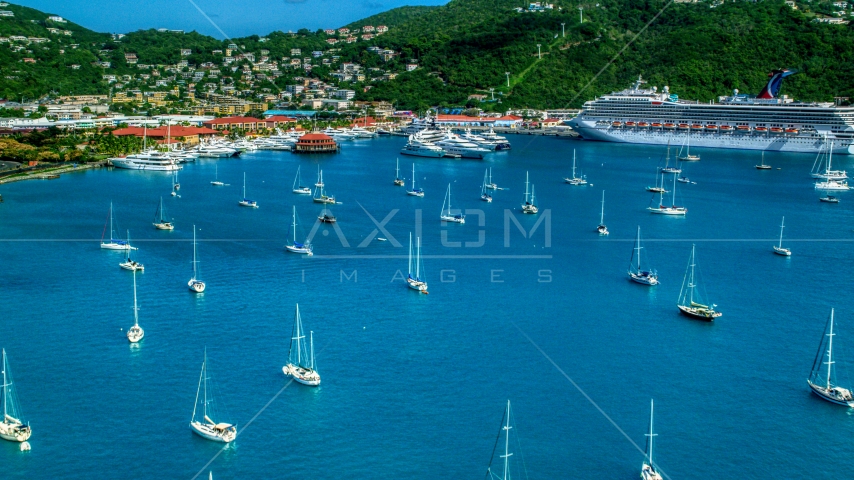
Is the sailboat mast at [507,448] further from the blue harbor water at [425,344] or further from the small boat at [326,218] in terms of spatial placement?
the small boat at [326,218]

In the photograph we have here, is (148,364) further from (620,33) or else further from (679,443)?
(620,33)

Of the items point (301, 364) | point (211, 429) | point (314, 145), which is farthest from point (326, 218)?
point (314, 145)

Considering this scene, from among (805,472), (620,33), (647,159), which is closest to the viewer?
(805,472)

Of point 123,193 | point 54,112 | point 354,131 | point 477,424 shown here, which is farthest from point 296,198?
point 54,112

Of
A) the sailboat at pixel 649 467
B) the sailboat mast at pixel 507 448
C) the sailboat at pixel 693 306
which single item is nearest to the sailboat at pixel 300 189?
the sailboat at pixel 693 306

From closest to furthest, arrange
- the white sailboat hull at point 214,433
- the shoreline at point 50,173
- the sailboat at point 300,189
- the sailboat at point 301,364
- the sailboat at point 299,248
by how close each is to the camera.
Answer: the white sailboat hull at point 214,433
the sailboat at point 301,364
the sailboat at point 299,248
the sailboat at point 300,189
the shoreline at point 50,173
